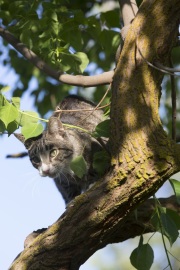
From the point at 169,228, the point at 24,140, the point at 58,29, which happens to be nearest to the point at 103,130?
the point at 169,228

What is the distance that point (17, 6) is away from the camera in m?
4.24

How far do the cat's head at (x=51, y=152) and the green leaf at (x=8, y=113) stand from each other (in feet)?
4.35

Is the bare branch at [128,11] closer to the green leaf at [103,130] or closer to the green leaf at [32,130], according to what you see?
the green leaf at [103,130]

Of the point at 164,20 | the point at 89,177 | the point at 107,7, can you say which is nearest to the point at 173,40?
the point at 164,20

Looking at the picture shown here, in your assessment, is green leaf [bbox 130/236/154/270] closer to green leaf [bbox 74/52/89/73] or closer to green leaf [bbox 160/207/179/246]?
green leaf [bbox 160/207/179/246]

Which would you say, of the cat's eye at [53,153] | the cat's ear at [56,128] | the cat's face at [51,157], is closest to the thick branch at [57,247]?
the cat's ear at [56,128]

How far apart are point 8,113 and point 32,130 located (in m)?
0.15

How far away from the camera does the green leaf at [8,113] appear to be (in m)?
3.04

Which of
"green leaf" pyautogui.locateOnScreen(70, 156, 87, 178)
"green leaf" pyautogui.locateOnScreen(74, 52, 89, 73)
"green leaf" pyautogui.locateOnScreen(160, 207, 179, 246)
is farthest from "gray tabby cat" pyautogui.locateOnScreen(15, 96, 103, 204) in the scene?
"green leaf" pyautogui.locateOnScreen(160, 207, 179, 246)

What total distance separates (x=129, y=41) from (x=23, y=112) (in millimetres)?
670

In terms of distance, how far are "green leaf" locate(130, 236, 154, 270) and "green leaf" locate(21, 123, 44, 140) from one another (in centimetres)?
79

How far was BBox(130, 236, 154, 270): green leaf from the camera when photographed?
3.18 m

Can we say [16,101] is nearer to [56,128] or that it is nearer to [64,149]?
[56,128]

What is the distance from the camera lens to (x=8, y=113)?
120 inches
